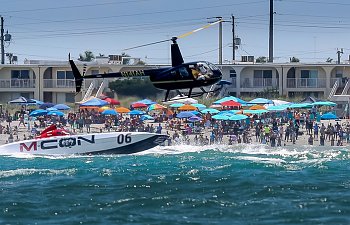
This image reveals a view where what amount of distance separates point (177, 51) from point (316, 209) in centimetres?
1139

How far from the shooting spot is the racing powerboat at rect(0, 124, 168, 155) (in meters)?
62.3

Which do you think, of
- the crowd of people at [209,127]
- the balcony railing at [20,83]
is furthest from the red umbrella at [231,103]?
the balcony railing at [20,83]

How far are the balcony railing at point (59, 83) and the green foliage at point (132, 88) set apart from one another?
3.55m

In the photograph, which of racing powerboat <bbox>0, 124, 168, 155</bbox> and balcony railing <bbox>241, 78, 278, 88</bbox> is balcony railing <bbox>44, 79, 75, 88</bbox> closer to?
balcony railing <bbox>241, 78, 278, 88</bbox>

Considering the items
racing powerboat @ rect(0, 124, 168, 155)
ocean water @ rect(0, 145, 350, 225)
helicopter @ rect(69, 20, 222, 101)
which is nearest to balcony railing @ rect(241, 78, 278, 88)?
ocean water @ rect(0, 145, 350, 225)

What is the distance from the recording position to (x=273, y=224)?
1431 inches

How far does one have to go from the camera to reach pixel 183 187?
151 feet

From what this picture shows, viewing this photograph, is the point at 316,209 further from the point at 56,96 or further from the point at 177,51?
the point at 56,96

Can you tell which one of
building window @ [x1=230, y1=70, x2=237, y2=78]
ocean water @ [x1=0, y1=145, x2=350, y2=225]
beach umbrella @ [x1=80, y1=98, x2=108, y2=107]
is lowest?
ocean water @ [x1=0, y1=145, x2=350, y2=225]

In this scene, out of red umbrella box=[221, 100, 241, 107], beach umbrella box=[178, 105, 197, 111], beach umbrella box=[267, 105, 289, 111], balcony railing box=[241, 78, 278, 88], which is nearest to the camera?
beach umbrella box=[267, 105, 289, 111]

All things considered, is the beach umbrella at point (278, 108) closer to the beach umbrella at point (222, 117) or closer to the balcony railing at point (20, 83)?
the beach umbrella at point (222, 117)

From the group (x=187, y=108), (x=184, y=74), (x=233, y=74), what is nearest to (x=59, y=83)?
(x=233, y=74)

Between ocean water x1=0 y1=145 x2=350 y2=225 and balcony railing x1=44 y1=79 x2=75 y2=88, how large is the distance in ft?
Answer: 84.6

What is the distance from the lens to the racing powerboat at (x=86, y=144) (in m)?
62.3
